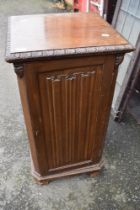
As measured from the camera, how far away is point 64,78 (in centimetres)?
96

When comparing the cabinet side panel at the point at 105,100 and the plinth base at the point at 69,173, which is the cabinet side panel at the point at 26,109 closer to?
the plinth base at the point at 69,173

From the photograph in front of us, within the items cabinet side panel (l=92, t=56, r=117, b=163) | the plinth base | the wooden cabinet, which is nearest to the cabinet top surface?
the wooden cabinet

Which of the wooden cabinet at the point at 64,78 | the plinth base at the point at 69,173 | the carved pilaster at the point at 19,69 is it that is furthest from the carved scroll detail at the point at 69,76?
the plinth base at the point at 69,173

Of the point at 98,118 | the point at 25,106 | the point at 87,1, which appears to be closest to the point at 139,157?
the point at 98,118

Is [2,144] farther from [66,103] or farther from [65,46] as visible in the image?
[65,46]

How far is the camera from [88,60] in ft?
3.02

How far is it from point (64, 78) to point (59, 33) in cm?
22

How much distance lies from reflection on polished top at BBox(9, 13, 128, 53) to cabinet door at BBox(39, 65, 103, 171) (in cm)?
12

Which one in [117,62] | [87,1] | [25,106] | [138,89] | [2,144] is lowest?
[2,144]

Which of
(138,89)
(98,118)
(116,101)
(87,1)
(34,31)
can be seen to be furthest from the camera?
(87,1)

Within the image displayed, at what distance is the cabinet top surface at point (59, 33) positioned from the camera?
88 cm

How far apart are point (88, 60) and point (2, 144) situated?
1139 mm

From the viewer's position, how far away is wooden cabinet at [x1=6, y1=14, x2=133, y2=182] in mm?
875

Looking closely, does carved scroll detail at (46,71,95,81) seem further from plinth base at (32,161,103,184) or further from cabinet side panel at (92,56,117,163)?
plinth base at (32,161,103,184)
